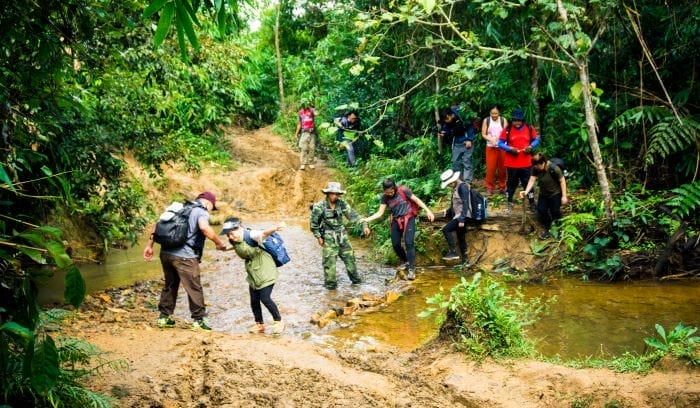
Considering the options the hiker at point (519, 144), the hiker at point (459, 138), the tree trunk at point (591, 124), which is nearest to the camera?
the tree trunk at point (591, 124)

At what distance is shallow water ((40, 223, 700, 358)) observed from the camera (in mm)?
6898

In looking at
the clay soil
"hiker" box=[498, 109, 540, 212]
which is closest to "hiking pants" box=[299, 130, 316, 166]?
"hiker" box=[498, 109, 540, 212]

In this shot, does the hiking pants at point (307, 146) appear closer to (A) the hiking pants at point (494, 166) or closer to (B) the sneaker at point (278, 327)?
(A) the hiking pants at point (494, 166)

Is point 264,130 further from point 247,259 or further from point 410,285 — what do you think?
point 247,259

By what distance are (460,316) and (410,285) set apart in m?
3.89

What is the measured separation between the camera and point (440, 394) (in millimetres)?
5090

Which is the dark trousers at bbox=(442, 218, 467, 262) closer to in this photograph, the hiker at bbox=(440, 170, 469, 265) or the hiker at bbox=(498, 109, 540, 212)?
the hiker at bbox=(440, 170, 469, 265)

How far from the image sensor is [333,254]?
9.61 m

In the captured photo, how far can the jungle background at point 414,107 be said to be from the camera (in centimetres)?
462

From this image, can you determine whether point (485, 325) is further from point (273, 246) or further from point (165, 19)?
point (165, 19)

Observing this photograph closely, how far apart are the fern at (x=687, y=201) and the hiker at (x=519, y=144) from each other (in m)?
2.31

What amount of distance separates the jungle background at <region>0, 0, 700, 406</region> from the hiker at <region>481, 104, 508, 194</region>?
73 centimetres

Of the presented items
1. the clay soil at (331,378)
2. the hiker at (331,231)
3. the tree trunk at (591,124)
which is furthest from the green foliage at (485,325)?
the tree trunk at (591,124)

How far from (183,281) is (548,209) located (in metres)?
6.32
